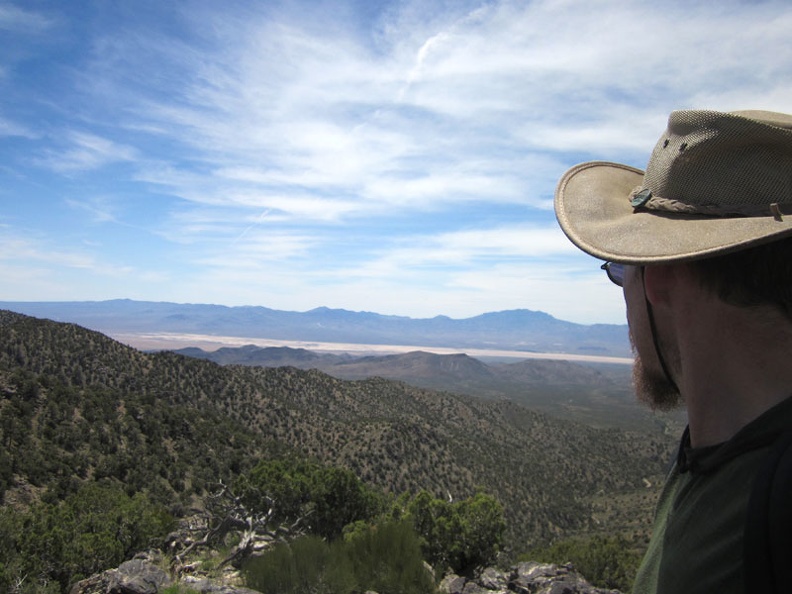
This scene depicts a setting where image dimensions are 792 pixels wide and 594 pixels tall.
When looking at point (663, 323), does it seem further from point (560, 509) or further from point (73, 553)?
point (560, 509)

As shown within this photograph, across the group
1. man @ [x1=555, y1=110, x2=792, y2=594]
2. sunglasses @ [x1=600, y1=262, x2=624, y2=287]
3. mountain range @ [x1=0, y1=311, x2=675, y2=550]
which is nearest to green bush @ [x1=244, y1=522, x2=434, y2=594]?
sunglasses @ [x1=600, y1=262, x2=624, y2=287]

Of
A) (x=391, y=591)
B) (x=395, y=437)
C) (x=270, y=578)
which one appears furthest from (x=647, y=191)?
(x=395, y=437)

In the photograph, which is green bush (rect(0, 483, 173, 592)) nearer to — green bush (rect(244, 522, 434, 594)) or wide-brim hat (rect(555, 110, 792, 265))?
green bush (rect(244, 522, 434, 594))

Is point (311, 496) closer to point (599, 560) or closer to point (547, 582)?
point (547, 582)

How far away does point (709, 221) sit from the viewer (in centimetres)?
128

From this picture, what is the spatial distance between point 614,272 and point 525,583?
1528cm

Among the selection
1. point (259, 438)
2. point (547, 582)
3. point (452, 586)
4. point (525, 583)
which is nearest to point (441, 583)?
point (452, 586)

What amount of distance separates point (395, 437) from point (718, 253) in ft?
161

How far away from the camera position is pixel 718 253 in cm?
119

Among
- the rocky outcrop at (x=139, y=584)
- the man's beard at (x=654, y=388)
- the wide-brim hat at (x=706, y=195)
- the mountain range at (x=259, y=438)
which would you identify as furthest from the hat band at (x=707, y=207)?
the mountain range at (x=259, y=438)

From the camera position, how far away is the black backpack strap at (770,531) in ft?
2.97

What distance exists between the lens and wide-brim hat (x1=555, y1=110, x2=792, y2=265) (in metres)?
1.22

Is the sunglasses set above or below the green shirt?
above

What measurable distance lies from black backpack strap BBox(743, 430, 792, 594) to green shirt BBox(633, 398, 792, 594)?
65 millimetres
